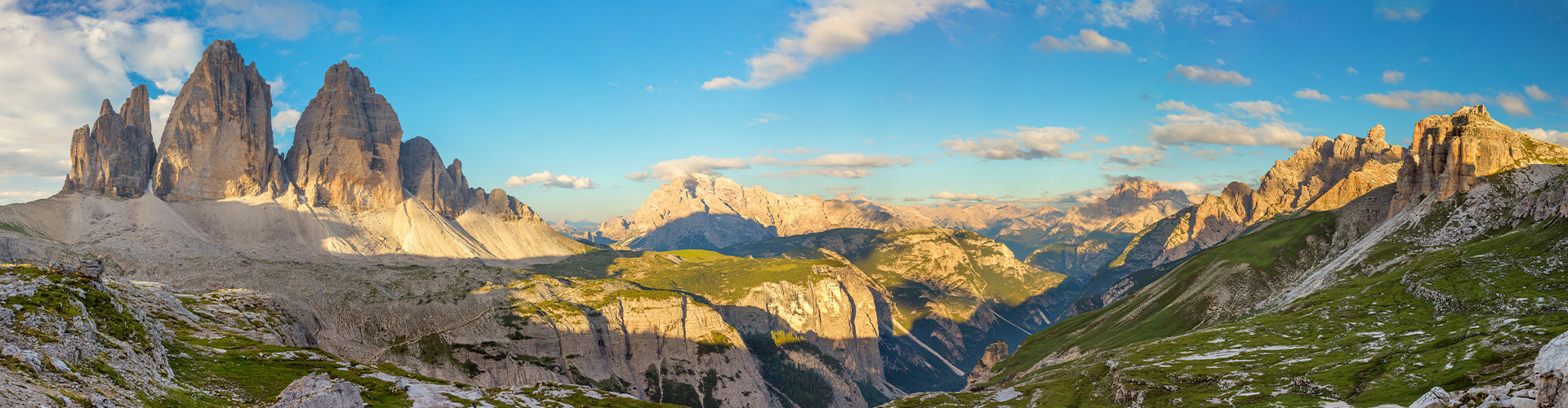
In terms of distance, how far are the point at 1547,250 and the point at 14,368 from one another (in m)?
205

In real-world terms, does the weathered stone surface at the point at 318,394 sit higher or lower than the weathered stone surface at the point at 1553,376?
lower

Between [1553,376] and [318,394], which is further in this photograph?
[318,394]

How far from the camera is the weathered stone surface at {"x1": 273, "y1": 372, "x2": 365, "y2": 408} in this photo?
50.8 meters

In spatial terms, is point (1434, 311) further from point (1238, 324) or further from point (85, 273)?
point (85, 273)

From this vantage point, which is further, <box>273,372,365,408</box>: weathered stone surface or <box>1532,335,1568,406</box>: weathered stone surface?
<box>273,372,365,408</box>: weathered stone surface

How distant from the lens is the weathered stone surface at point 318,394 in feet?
167

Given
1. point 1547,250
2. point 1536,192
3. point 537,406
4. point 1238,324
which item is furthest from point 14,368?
point 1536,192

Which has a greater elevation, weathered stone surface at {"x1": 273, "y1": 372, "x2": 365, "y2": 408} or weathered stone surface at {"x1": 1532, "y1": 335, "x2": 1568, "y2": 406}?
weathered stone surface at {"x1": 1532, "y1": 335, "x2": 1568, "y2": 406}

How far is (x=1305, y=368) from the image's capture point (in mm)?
102062

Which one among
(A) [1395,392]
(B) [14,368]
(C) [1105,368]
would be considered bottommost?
(C) [1105,368]

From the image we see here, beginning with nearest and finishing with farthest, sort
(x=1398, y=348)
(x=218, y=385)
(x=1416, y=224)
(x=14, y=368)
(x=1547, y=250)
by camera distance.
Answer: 1. (x=14, y=368)
2. (x=218, y=385)
3. (x=1398, y=348)
4. (x=1547, y=250)
5. (x=1416, y=224)

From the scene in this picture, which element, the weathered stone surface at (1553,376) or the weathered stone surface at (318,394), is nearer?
the weathered stone surface at (1553,376)

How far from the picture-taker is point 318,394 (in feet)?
173

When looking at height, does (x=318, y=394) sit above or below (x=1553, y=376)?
below
